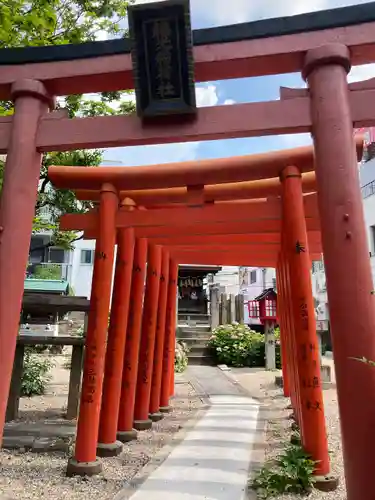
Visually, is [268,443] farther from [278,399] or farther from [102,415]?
[278,399]

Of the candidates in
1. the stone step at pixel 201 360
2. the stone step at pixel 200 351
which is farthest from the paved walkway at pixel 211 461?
the stone step at pixel 200 351

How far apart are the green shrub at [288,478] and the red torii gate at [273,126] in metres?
1.63

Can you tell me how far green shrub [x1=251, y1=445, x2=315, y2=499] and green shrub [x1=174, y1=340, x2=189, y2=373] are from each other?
10.9 meters

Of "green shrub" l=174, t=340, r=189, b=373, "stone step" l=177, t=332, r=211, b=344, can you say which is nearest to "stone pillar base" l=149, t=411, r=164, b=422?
"green shrub" l=174, t=340, r=189, b=373

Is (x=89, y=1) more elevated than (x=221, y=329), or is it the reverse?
(x=89, y=1)

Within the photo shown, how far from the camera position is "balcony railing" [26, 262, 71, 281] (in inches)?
862

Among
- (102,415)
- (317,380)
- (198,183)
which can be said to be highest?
(198,183)

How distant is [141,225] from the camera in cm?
592

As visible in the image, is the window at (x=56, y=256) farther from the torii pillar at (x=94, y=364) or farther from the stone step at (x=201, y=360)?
the torii pillar at (x=94, y=364)

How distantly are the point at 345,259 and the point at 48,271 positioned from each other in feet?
70.3

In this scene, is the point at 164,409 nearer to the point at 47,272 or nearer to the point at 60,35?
the point at 60,35

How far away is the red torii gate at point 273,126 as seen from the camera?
9.70 ft

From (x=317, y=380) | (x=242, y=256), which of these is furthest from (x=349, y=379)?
(x=242, y=256)

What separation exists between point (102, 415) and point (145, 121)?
3.98 m
